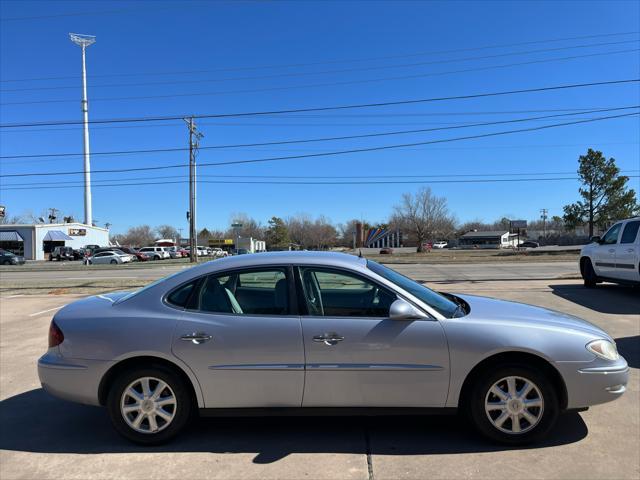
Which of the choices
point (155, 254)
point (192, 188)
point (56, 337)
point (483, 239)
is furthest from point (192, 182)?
point (483, 239)

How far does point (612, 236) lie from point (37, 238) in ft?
223

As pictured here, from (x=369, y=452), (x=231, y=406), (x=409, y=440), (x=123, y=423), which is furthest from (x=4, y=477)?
(x=409, y=440)

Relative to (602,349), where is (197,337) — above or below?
above

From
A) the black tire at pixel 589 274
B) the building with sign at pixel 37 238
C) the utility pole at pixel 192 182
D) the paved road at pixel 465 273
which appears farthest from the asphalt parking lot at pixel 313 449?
the building with sign at pixel 37 238

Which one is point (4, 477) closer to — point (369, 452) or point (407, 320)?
point (369, 452)

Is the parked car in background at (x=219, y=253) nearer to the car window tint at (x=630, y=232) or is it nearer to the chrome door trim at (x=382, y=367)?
the car window tint at (x=630, y=232)

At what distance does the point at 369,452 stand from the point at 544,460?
4.19 feet

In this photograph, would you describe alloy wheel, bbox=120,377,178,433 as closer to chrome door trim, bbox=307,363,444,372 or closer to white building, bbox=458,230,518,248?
chrome door trim, bbox=307,363,444,372

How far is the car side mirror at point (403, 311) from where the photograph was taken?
3528 millimetres

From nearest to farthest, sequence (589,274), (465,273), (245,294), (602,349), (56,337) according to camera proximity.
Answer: (602,349) < (56,337) < (245,294) < (589,274) < (465,273)

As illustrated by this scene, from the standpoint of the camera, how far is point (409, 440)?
3730 millimetres

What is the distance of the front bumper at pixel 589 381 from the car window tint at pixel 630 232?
802 centimetres

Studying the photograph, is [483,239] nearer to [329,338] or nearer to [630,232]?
[630,232]

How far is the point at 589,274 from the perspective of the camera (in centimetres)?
1225
